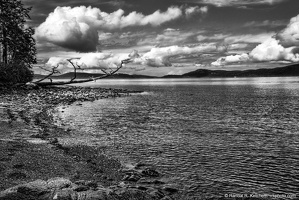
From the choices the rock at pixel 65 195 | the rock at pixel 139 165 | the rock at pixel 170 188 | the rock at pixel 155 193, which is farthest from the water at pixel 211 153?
the rock at pixel 65 195

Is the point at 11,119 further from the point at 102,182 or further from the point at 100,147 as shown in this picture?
the point at 102,182

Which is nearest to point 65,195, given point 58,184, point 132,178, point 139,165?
point 58,184

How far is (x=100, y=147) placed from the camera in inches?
605

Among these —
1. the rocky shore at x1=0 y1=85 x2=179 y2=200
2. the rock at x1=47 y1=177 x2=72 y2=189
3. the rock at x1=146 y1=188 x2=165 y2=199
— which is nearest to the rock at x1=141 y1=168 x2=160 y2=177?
the rocky shore at x1=0 y1=85 x2=179 y2=200

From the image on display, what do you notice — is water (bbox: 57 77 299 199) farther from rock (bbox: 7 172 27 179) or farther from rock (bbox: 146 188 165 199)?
rock (bbox: 7 172 27 179)

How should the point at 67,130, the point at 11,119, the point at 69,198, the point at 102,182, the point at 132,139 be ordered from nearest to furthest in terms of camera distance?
1. the point at 69,198
2. the point at 102,182
3. the point at 132,139
4. the point at 67,130
5. the point at 11,119

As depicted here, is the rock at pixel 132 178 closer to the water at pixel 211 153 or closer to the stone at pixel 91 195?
the water at pixel 211 153

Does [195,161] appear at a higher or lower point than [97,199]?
lower

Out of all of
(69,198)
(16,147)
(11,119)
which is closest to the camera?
(69,198)

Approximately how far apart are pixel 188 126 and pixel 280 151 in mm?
9706

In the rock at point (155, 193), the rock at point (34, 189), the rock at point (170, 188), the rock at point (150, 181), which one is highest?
the rock at point (34, 189)

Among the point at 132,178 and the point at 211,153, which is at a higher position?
the point at 132,178

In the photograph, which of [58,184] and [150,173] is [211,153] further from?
[58,184]

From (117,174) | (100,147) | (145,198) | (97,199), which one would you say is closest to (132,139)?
(100,147)
